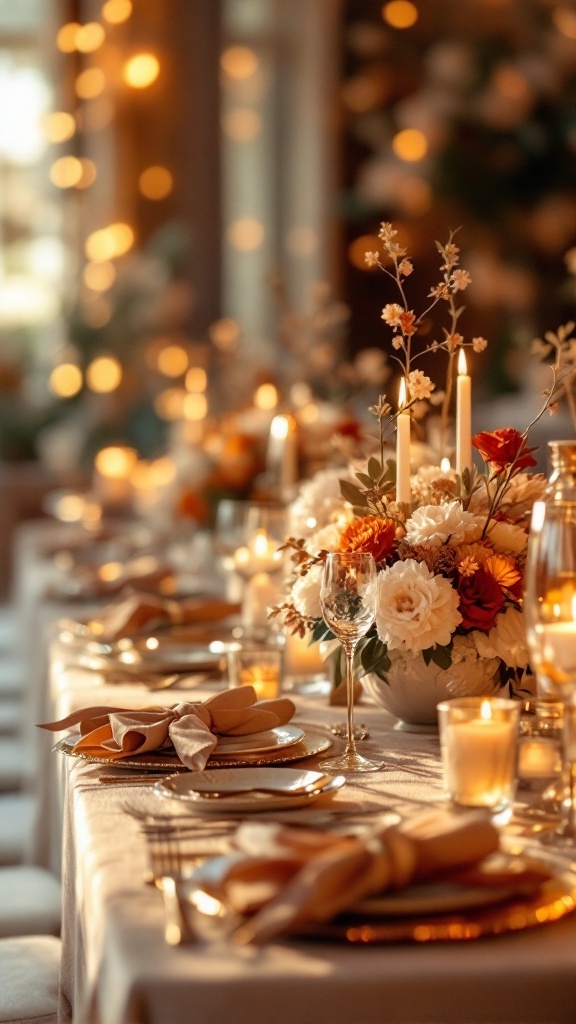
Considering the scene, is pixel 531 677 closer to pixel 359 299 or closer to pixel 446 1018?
pixel 446 1018

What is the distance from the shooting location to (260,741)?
1.45 metres

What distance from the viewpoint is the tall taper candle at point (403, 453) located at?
5.28 ft

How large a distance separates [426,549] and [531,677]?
20 cm

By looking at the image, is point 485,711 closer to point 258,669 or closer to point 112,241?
point 258,669

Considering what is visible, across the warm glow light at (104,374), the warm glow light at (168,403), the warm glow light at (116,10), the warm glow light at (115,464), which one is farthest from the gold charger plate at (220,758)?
the warm glow light at (116,10)

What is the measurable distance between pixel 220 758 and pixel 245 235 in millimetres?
7736

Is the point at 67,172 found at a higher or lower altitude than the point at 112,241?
higher

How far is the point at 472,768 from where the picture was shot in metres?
1.18

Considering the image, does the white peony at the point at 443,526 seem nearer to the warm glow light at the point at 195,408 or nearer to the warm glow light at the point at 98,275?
the warm glow light at the point at 195,408

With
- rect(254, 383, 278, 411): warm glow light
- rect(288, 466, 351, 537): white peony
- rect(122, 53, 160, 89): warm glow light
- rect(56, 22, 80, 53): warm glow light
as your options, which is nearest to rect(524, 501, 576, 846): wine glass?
rect(288, 466, 351, 537): white peony

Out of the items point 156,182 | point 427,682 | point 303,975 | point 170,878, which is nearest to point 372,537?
point 427,682

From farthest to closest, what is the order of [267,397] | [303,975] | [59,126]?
[59,126] → [267,397] → [303,975]

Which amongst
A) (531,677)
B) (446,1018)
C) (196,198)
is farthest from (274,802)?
(196,198)

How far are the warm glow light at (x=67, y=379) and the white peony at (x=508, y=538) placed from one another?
19.6 ft
